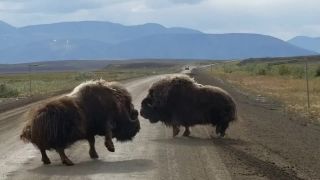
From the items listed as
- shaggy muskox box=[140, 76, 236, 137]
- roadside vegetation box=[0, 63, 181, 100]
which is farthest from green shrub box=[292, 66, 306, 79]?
shaggy muskox box=[140, 76, 236, 137]

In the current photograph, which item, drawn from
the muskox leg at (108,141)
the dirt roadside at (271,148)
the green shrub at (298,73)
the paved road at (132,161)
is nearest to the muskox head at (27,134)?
the paved road at (132,161)

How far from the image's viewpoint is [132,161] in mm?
12570

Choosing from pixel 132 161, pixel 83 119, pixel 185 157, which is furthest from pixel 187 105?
pixel 83 119

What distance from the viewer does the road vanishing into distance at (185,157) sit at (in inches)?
438

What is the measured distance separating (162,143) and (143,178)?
5077 mm

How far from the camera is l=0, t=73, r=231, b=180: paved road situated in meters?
11.0

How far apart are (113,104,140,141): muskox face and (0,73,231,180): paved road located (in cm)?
38

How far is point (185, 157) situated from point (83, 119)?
7.65 feet

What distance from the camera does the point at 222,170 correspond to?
37.9ft

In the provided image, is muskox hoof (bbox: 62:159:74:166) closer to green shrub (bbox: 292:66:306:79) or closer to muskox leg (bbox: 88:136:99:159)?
muskox leg (bbox: 88:136:99:159)

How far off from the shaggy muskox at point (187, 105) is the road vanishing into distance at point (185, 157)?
466 millimetres

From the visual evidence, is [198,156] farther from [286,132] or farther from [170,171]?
[286,132]

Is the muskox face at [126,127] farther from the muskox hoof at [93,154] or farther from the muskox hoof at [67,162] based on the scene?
the muskox hoof at [67,162]

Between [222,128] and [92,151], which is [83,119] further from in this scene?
[222,128]
